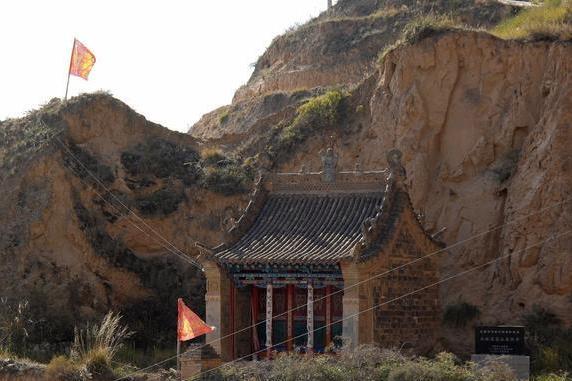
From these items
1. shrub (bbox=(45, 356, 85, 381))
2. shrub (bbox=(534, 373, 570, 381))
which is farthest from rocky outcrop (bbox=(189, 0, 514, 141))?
shrub (bbox=(534, 373, 570, 381))

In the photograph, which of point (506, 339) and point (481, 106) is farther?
point (481, 106)

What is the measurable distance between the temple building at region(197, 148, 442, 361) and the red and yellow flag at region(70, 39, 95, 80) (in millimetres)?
13344

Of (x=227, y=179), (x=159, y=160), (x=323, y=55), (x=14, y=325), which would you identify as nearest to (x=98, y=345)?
(x=14, y=325)

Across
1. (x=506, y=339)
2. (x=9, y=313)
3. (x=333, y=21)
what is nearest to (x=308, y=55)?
(x=333, y=21)

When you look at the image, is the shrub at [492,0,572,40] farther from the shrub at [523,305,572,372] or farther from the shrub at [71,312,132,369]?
the shrub at [71,312,132,369]

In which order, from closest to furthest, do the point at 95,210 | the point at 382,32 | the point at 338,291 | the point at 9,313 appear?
1. the point at 338,291
2. the point at 9,313
3. the point at 95,210
4. the point at 382,32

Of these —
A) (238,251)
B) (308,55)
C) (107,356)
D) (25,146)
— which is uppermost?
(308,55)

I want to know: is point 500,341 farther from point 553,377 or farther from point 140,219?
point 140,219

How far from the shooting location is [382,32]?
59.5 m

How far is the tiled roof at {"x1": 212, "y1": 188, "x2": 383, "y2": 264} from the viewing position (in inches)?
1336

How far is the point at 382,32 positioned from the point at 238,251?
26856 mm

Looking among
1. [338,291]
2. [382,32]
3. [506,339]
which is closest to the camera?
[506,339]

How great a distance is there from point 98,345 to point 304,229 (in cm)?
669

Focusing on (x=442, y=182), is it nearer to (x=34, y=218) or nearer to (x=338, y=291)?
(x=338, y=291)
